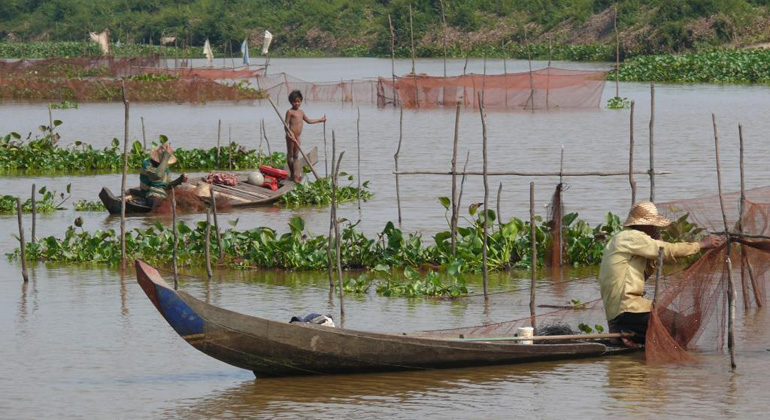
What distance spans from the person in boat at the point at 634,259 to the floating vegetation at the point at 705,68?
28.1 metres

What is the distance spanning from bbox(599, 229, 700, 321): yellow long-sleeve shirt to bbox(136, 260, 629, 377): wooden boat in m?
0.35

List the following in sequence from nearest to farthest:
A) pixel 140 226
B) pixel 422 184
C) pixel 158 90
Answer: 1. pixel 140 226
2. pixel 422 184
3. pixel 158 90

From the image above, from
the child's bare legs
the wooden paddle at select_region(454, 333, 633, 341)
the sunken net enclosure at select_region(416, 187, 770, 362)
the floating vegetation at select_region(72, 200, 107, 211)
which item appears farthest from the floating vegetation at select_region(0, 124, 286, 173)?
the wooden paddle at select_region(454, 333, 633, 341)

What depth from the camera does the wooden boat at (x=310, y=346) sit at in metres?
7.04

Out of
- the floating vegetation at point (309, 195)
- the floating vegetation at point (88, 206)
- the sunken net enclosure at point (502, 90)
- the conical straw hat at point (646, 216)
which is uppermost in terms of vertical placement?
the sunken net enclosure at point (502, 90)

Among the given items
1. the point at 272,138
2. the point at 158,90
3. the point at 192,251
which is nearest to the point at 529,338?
the point at 192,251

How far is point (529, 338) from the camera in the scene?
757 cm

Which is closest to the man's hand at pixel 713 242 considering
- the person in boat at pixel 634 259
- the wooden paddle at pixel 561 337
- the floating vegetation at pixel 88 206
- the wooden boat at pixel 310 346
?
the person in boat at pixel 634 259

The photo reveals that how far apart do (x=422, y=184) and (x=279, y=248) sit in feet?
21.1

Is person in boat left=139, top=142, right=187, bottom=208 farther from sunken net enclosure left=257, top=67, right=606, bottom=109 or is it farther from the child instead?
sunken net enclosure left=257, top=67, right=606, bottom=109

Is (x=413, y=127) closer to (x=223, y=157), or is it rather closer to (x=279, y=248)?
(x=223, y=157)

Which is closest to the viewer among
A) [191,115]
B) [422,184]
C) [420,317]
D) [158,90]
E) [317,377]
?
[317,377]

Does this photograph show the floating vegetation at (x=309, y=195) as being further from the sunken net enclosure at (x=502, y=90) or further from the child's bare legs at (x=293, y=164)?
the sunken net enclosure at (x=502, y=90)

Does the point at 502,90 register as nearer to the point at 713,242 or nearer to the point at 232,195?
the point at 232,195
